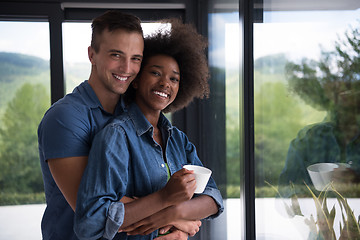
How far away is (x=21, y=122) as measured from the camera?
274cm

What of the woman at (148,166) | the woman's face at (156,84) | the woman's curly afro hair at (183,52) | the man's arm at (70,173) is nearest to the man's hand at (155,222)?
the woman at (148,166)

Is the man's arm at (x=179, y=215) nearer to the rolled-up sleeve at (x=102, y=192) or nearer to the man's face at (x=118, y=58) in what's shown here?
the rolled-up sleeve at (x=102, y=192)

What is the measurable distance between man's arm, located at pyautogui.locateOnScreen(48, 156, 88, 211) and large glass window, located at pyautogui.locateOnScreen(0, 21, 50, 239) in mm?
1767

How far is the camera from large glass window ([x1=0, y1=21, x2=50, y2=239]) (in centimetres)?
268

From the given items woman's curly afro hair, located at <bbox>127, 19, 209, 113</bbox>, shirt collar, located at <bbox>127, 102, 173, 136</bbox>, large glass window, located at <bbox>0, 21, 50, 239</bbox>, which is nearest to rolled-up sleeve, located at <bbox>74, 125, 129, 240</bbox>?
shirt collar, located at <bbox>127, 102, 173, 136</bbox>

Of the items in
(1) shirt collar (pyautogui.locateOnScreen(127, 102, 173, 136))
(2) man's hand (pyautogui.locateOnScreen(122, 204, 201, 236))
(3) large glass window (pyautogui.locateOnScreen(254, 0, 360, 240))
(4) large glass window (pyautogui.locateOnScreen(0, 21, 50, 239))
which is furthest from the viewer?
(4) large glass window (pyautogui.locateOnScreen(0, 21, 50, 239))

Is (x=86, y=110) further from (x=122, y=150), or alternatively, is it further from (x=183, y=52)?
(x=183, y=52)

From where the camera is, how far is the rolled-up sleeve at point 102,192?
1006mm

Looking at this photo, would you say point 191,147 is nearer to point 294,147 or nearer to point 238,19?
point 294,147

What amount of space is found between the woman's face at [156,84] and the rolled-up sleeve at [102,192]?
9.7 inches

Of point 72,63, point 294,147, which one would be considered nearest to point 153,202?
point 294,147

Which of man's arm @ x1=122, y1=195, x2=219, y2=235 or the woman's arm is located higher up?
the woman's arm

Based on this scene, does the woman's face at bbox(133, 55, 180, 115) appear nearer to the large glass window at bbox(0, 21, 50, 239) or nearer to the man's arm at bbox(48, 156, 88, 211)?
the man's arm at bbox(48, 156, 88, 211)

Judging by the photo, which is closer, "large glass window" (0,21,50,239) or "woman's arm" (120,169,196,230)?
"woman's arm" (120,169,196,230)
